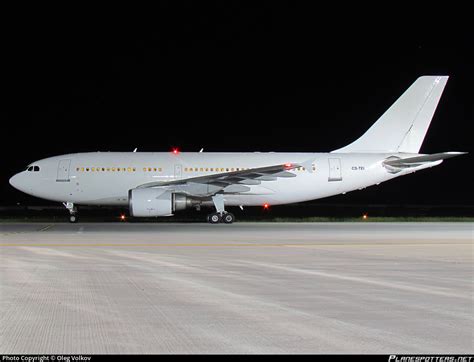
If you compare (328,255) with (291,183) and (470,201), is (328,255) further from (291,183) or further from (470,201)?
(470,201)

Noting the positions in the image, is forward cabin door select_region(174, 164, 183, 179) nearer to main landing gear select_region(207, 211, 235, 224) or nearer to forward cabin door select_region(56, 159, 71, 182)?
main landing gear select_region(207, 211, 235, 224)

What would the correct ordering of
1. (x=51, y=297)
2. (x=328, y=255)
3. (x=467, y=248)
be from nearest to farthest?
(x=51, y=297)
(x=328, y=255)
(x=467, y=248)

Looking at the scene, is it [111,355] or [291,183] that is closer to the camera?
[111,355]

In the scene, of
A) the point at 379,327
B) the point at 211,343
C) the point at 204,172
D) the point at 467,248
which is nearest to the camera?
the point at 211,343

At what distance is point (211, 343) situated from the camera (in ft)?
22.8

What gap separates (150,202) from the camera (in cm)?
3045

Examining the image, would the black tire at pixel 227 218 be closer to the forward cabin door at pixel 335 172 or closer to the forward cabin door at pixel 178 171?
the forward cabin door at pixel 178 171

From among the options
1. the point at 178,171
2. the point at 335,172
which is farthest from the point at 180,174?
the point at 335,172

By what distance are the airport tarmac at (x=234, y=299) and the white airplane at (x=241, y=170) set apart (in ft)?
46.3

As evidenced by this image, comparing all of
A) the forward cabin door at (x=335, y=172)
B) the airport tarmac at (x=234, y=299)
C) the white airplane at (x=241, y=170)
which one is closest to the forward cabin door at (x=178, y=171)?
the white airplane at (x=241, y=170)

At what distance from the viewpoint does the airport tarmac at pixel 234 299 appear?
278 inches

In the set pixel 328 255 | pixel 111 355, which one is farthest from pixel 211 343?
pixel 328 255

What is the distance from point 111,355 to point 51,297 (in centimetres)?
398

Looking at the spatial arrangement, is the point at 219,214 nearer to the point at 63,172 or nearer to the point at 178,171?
the point at 178,171
